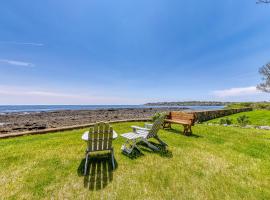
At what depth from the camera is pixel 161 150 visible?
5184mm

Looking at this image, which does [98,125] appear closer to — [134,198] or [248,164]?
[134,198]

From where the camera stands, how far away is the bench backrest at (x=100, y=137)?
381 centimetres

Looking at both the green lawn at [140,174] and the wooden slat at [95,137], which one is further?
the wooden slat at [95,137]

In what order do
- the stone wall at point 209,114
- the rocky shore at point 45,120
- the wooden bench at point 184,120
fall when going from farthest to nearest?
the rocky shore at point 45,120 < the stone wall at point 209,114 < the wooden bench at point 184,120

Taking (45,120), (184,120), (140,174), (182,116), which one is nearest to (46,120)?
(45,120)

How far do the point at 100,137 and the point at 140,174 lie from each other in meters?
1.36

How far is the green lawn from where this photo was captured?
2910 millimetres

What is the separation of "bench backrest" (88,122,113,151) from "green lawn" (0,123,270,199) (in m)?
0.55

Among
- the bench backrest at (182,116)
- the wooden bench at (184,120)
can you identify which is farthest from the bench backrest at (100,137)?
the bench backrest at (182,116)

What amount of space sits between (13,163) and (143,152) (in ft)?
12.3

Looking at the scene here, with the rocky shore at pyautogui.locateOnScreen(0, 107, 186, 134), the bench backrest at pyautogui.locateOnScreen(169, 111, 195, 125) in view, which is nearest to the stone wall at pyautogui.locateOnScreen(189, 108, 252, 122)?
the bench backrest at pyautogui.locateOnScreen(169, 111, 195, 125)

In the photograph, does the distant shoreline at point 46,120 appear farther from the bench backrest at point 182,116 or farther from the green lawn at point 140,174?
the bench backrest at point 182,116

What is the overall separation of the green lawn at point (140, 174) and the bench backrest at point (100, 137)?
553mm

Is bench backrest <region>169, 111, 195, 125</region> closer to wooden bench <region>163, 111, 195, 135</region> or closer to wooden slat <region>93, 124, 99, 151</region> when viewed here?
wooden bench <region>163, 111, 195, 135</region>
